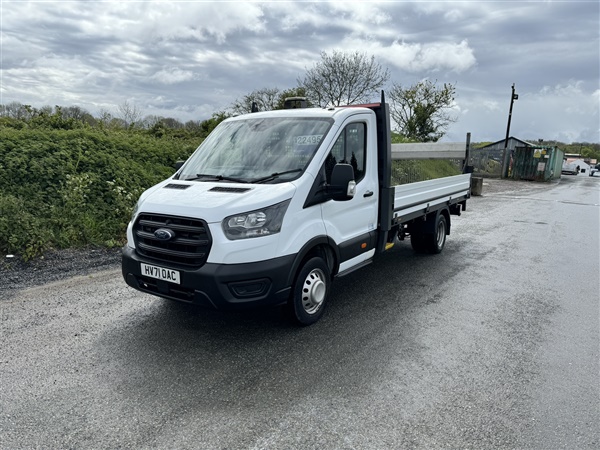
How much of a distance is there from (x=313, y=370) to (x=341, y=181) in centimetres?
175

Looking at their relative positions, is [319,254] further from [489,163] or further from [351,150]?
[489,163]

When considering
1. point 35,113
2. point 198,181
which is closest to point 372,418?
point 198,181

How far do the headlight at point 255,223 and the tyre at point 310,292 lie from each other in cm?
62

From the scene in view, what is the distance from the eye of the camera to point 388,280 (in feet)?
20.1

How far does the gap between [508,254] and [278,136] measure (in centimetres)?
552

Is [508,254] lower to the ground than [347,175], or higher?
lower

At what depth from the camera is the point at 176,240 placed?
377cm

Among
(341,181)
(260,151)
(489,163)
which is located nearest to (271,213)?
(341,181)

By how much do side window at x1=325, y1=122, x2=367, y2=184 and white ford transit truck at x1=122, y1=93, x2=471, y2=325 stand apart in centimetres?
1

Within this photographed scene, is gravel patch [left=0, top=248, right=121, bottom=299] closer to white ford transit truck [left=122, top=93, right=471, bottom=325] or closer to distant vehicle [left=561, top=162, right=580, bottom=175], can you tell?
white ford transit truck [left=122, top=93, right=471, bottom=325]

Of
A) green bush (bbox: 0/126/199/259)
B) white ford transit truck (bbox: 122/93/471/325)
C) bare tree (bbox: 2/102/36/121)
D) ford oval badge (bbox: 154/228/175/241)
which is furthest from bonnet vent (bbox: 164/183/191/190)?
bare tree (bbox: 2/102/36/121)

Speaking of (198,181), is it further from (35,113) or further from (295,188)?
(35,113)

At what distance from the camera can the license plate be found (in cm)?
378

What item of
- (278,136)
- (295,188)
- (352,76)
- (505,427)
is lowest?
(505,427)
